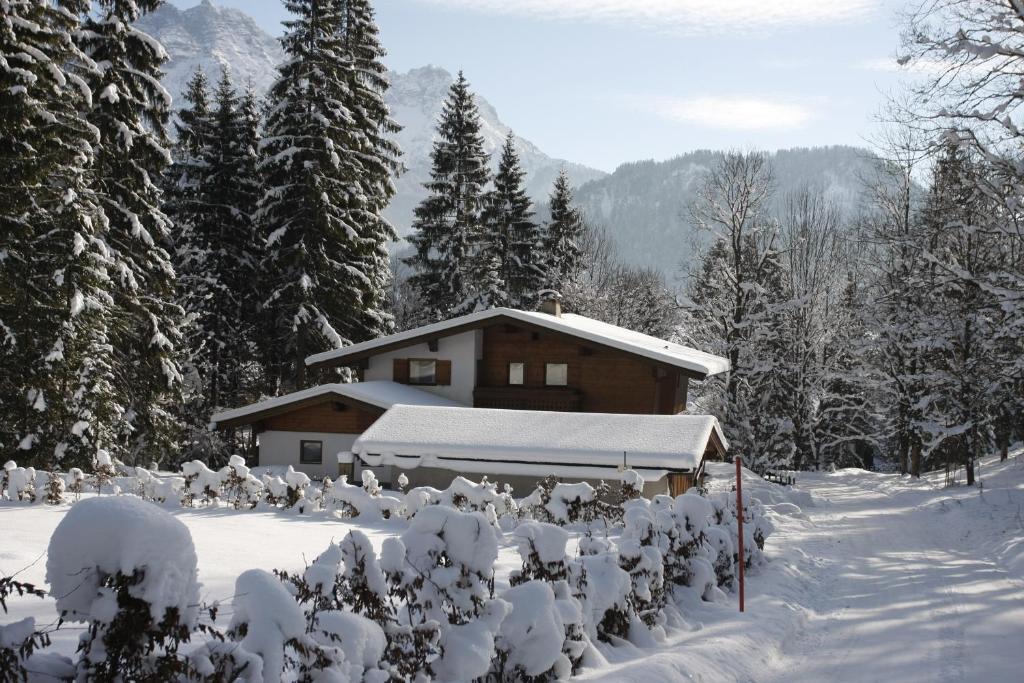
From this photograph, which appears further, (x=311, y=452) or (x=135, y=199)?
(x=311, y=452)

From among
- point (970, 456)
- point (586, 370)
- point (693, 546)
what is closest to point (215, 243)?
point (586, 370)

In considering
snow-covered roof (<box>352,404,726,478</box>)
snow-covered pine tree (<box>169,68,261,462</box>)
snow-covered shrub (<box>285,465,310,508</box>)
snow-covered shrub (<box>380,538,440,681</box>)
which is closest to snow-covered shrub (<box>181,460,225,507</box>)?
snow-covered shrub (<box>285,465,310,508</box>)

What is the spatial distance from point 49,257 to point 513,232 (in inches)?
1236

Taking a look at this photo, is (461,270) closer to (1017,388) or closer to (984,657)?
(1017,388)

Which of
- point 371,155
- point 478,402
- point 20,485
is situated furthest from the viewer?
point 371,155

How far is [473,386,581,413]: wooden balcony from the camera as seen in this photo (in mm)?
27250

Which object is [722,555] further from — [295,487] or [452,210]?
[452,210]

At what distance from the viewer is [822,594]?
11.9 metres

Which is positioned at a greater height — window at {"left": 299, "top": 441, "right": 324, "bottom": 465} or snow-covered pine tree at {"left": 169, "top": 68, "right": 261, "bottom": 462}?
snow-covered pine tree at {"left": 169, "top": 68, "right": 261, "bottom": 462}

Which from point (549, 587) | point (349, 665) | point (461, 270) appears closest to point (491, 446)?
point (549, 587)

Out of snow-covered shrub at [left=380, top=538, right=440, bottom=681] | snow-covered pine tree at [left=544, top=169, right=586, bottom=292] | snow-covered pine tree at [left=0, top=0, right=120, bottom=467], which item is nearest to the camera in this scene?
→ snow-covered shrub at [left=380, top=538, right=440, bottom=681]

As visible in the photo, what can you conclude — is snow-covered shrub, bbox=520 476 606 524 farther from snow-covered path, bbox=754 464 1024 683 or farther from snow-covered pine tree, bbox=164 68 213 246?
snow-covered pine tree, bbox=164 68 213 246

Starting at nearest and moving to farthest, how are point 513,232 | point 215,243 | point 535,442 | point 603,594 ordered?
1. point 603,594
2. point 535,442
3. point 215,243
4. point 513,232

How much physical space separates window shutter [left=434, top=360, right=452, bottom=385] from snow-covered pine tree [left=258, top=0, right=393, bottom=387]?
190 inches
